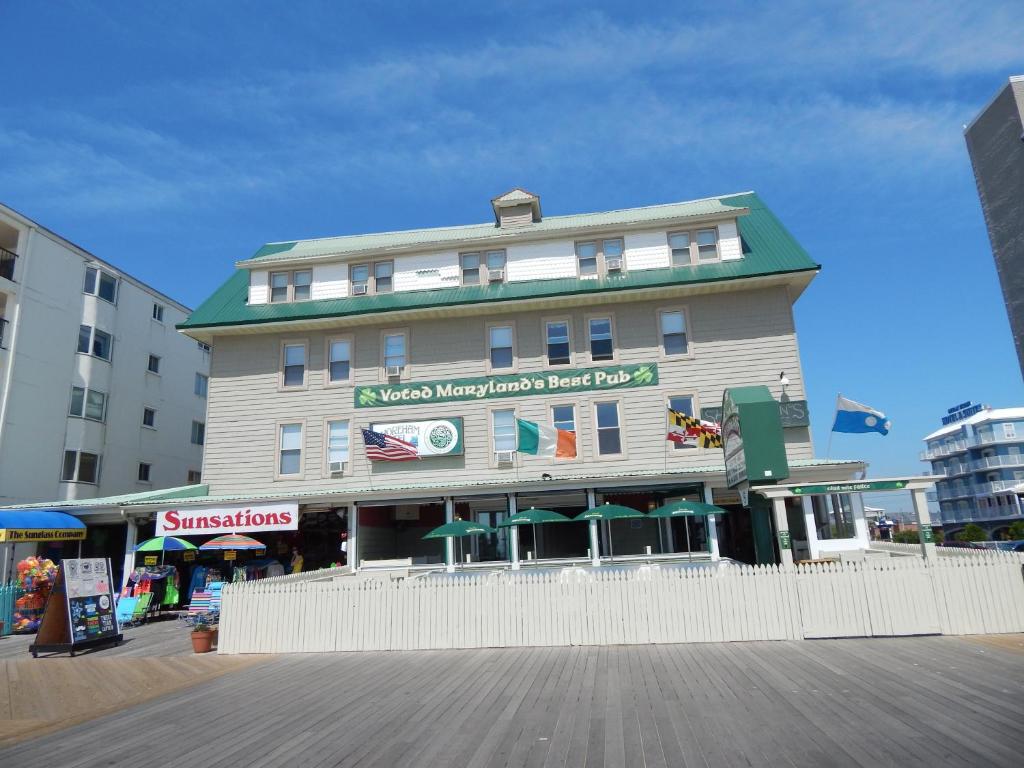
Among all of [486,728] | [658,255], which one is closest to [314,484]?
[658,255]

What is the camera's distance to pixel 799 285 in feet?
68.5

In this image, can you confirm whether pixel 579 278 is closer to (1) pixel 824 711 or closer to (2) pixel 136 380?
(1) pixel 824 711

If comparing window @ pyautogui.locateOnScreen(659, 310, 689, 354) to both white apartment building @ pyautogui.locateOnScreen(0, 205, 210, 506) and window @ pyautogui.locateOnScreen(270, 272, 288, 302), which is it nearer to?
window @ pyautogui.locateOnScreen(270, 272, 288, 302)

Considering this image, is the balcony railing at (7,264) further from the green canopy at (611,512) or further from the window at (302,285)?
the green canopy at (611,512)

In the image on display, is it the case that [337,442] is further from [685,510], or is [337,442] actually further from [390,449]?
[685,510]

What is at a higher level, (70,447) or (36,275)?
(36,275)

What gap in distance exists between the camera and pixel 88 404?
2720cm

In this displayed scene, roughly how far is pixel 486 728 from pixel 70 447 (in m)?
26.3

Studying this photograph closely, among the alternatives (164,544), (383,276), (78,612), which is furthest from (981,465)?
(78,612)

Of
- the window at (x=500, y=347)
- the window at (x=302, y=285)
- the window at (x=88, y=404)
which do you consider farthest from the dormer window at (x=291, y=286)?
the window at (x=88, y=404)

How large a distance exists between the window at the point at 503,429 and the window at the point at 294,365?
701 centimetres

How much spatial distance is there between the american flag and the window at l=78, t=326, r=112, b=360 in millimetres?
15183

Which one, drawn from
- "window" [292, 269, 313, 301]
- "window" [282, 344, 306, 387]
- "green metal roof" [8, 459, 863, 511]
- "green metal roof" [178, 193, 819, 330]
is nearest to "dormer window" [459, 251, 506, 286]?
"green metal roof" [178, 193, 819, 330]

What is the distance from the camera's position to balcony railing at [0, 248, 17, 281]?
24.6 m
